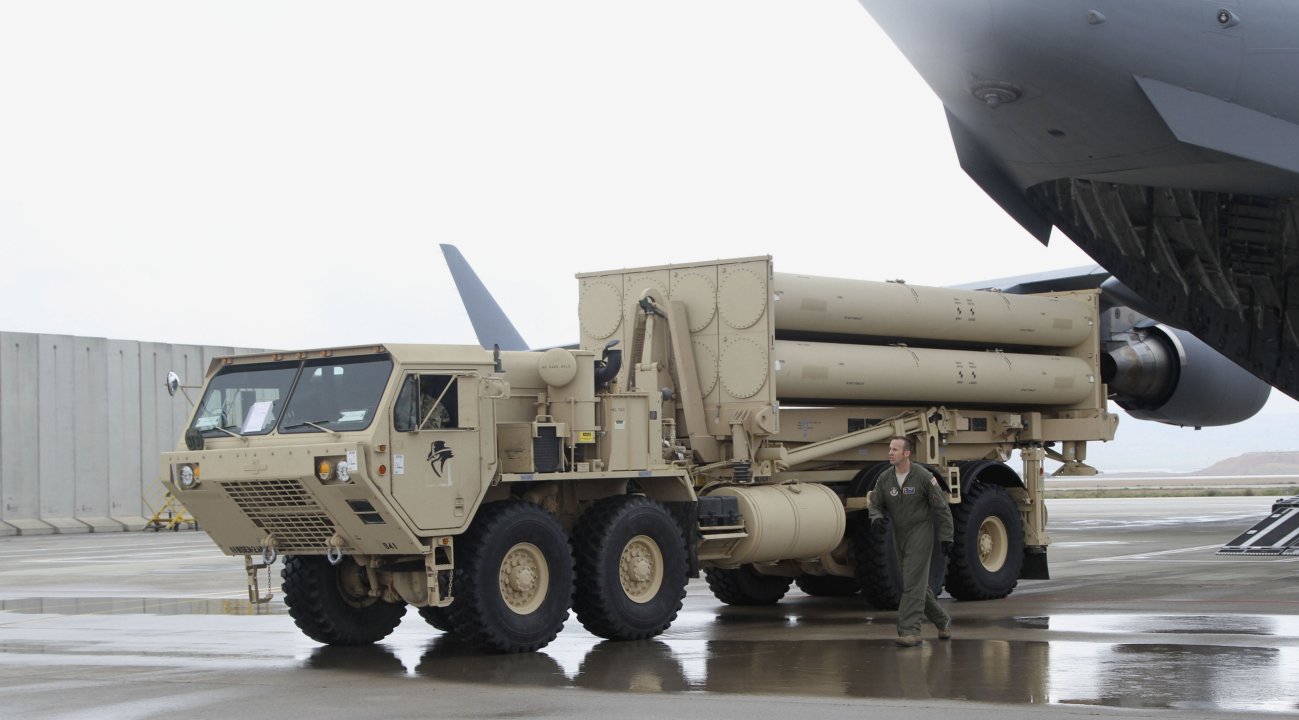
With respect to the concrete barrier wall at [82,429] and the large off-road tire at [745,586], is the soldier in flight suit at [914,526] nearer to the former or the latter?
the large off-road tire at [745,586]

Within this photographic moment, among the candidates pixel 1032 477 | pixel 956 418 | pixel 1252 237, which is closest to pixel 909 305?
pixel 956 418

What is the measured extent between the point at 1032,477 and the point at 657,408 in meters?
5.31

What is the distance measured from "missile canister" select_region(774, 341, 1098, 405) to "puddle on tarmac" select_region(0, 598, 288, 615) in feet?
17.9

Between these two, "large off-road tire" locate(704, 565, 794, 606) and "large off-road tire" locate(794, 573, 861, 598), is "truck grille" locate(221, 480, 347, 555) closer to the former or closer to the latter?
"large off-road tire" locate(704, 565, 794, 606)

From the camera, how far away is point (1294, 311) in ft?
57.3

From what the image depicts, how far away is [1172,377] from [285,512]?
1380 centimetres

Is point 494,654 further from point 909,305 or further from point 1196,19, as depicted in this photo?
point 1196,19

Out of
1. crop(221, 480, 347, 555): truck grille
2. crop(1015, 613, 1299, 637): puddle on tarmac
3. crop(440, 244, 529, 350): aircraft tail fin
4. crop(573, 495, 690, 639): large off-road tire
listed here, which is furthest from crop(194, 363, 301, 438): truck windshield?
crop(440, 244, 529, 350): aircraft tail fin

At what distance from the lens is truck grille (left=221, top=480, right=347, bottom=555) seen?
10.4 meters

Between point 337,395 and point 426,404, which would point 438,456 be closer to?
point 426,404

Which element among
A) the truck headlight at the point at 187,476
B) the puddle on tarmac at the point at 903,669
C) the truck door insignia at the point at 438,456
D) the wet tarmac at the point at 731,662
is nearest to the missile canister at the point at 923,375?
the wet tarmac at the point at 731,662

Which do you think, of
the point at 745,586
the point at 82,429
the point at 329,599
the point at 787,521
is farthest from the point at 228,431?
the point at 82,429

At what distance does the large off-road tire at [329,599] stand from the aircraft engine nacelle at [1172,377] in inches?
451

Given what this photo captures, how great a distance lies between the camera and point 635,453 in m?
11.7
